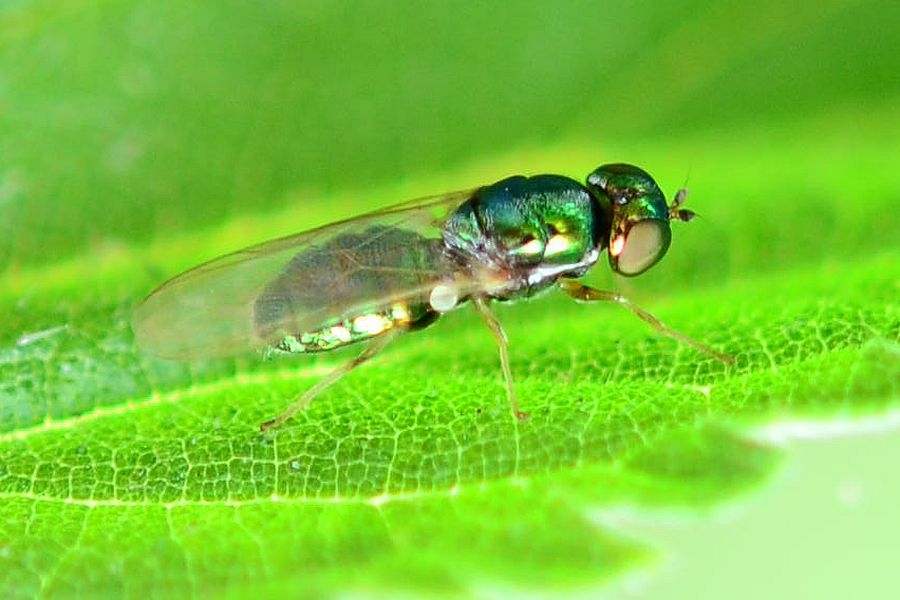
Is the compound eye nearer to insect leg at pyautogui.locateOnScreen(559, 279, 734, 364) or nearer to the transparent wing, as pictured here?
insect leg at pyautogui.locateOnScreen(559, 279, 734, 364)

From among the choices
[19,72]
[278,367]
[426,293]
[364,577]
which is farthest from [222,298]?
[364,577]

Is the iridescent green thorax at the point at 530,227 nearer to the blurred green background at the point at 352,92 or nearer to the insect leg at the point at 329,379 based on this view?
the insect leg at the point at 329,379

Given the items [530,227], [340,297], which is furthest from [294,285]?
[530,227]

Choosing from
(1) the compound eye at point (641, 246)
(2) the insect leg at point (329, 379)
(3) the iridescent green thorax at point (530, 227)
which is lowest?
(2) the insect leg at point (329, 379)

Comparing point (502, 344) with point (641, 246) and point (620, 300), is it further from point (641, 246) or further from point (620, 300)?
point (641, 246)

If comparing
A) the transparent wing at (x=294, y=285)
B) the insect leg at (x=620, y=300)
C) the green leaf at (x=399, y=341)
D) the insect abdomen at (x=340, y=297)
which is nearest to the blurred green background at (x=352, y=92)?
the green leaf at (x=399, y=341)

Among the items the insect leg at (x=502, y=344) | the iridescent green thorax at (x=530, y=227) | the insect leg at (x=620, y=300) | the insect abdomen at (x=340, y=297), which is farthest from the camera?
the iridescent green thorax at (x=530, y=227)

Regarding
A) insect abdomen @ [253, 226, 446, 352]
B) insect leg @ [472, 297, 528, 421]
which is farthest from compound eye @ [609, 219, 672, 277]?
insect abdomen @ [253, 226, 446, 352]
